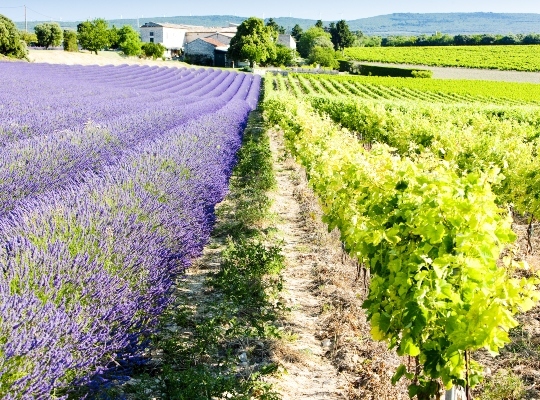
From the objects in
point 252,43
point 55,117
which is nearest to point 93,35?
point 252,43

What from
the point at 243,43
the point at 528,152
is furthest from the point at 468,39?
the point at 528,152

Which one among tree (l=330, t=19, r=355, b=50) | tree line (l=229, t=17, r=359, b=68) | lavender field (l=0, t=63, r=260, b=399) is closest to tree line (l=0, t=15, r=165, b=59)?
tree line (l=229, t=17, r=359, b=68)

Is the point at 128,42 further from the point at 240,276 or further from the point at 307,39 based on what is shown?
the point at 240,276

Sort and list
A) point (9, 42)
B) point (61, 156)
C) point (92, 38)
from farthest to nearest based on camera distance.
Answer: point (92, 38)
point (9, 42)
point (61, 156)

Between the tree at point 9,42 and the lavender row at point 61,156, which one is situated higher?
the tree at point 9,42

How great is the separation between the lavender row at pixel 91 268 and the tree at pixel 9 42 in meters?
39.4

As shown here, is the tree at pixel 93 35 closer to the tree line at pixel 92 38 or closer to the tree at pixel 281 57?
the tree line at pixel 92 38

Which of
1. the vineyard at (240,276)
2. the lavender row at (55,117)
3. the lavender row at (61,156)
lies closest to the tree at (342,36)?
the lavender row at (55,117)

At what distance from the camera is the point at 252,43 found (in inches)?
2859

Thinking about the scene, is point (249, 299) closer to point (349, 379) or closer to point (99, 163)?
point (349, 379)

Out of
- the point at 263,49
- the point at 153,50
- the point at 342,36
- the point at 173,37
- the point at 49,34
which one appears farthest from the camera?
the point at 342,36

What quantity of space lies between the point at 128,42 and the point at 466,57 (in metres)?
55.8

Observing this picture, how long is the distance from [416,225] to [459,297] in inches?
26.0

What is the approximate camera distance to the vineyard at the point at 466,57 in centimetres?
7950
